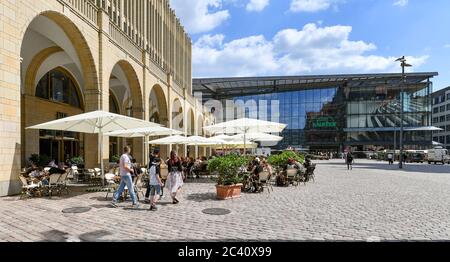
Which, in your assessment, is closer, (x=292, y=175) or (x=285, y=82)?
(x=292, y=175)

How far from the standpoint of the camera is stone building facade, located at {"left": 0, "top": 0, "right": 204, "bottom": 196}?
9.76 metres

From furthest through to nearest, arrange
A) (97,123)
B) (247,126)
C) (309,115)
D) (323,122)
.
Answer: (309,115), (323,122), (247,126), (97,123)

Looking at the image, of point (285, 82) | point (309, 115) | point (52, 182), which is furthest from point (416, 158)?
point (52, 182)

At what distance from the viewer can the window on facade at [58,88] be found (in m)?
19.9

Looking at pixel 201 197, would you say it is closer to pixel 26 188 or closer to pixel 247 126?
pixel 247 126

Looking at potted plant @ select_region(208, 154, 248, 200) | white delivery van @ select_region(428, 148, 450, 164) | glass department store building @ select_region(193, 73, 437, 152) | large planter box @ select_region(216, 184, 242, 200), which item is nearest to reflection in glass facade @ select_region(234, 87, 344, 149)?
glass department store building @ select_region(193, 73, 437, 152)

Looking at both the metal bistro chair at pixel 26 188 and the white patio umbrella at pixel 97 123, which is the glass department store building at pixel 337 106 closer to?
the white patio umbrella at pixel 97 123

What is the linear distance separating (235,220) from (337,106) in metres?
73.2

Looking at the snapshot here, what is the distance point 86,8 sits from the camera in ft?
46.5

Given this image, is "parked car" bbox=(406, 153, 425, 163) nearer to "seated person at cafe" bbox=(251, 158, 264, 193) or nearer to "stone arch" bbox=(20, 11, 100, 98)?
"seated person at cafe" bbox=(251, 158, 264, 193)

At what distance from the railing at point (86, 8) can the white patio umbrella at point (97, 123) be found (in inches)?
211

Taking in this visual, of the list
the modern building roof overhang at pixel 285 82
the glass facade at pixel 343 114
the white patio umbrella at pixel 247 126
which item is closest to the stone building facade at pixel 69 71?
the white patio umbrella at pixel 247 126
